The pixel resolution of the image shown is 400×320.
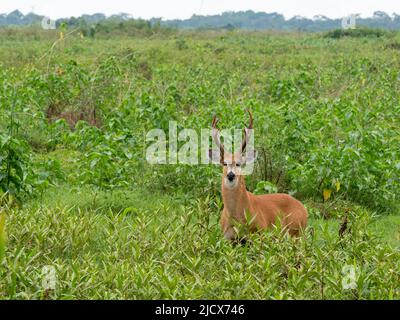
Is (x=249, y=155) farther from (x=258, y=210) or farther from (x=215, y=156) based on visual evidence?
(x=258, y=210)

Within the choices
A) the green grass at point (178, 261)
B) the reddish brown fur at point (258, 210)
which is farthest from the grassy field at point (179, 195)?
the reddish brown fur at point (258, 210)

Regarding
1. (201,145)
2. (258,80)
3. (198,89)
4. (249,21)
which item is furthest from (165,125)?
(249,21)

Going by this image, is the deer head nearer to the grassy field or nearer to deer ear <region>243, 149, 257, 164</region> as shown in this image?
deer ear <region>243, 149, 257, 164</region>

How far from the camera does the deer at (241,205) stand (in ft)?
24.5

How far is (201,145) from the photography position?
31.0 ft

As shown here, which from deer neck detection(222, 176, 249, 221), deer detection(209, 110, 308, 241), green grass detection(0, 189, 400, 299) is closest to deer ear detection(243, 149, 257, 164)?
deer detection(209, 110, 308, 241)

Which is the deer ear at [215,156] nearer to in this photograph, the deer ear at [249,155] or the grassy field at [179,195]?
the deer ear at [249,155]

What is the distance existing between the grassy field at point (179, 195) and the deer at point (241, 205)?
0.19 meters

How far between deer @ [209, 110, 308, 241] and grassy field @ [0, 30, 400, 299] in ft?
0.63

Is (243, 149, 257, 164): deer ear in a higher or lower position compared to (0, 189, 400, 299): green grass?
higher

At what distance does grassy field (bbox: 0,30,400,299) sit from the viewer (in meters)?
5.52

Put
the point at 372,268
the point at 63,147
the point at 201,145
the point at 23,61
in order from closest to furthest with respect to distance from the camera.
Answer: the point at 372,268, the point at 201,145, the point at 63,147, the point at 23,61
